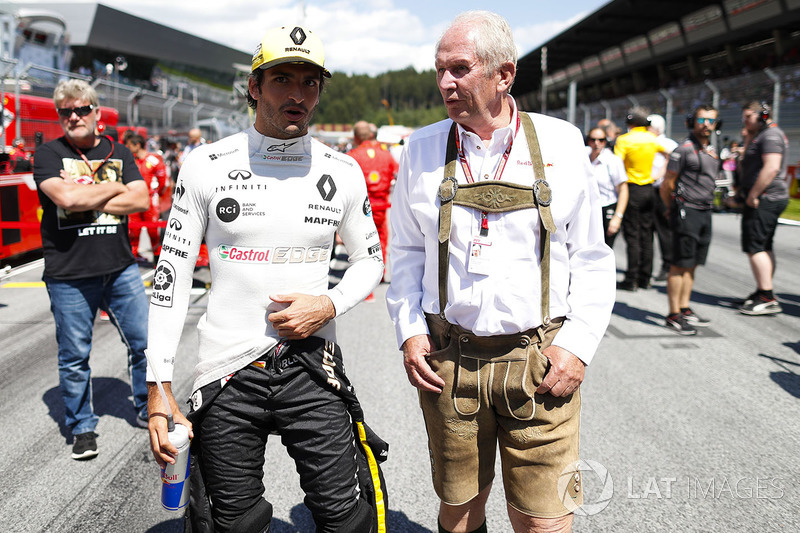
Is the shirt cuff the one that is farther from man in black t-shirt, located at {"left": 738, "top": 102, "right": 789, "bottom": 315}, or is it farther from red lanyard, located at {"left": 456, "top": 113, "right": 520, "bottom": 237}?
man in black t-shirt, located at {"left": 738, "top": 102, "right": 789, "bottom": 315}

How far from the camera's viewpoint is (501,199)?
201cm

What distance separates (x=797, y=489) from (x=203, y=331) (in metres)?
3.02

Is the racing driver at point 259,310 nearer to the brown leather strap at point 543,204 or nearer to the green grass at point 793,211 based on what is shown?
the brown leather strap at point 543,204

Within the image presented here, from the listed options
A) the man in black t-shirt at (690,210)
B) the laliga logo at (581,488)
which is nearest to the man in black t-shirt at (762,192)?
the man in black t-shirt at (690,210)

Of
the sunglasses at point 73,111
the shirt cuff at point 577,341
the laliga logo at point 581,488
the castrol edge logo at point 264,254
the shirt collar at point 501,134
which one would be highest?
the sunglasses at point 73,111

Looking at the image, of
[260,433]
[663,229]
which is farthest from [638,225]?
[260,433]

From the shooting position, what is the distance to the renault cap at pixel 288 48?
206 centimetres

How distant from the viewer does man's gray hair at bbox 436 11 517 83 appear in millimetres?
1982

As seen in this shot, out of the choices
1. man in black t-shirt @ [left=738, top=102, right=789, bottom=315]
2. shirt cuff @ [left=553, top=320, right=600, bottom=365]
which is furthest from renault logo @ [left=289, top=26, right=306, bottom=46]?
man in black t-shirt @ [left=738, top=102, right=789, bottom=315]

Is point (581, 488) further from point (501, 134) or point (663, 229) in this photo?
point (663, 229)

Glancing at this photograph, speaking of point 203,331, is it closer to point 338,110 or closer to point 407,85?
point 338,110

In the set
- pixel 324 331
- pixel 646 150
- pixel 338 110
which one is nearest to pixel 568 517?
pixel 324 331

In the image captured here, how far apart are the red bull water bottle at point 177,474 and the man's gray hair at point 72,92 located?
95.0 inches

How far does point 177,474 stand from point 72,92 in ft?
8.52
